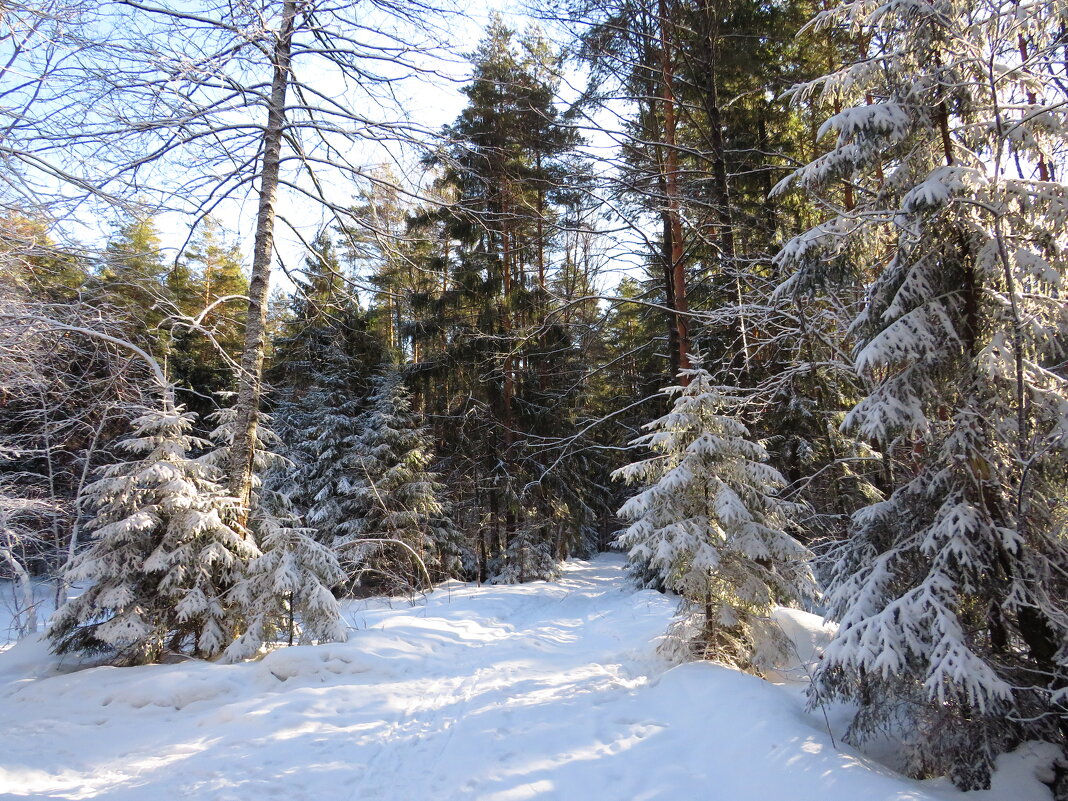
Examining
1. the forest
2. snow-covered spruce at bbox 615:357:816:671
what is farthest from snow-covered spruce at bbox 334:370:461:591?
snow-covered spruce at bbox 615:357:816:671

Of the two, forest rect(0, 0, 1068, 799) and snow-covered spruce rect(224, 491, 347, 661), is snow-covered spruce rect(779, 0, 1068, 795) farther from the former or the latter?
snow-covered spruce rect(224, 491, 347, 661)

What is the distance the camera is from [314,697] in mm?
4941

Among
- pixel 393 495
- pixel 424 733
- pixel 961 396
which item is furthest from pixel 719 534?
pixel 393 495

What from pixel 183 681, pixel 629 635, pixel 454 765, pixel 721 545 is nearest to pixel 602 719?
pixel 454 765

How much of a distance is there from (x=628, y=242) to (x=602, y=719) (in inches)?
246

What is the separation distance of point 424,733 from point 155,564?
3.40m

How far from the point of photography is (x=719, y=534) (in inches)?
211

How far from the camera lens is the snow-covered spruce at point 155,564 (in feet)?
17.8

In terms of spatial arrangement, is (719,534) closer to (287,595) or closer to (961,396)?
(961,396)

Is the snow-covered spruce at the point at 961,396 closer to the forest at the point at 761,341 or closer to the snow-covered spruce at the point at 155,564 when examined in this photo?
the forest at the point at 761,341

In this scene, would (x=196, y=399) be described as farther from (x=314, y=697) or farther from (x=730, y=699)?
(x=730, y=699)

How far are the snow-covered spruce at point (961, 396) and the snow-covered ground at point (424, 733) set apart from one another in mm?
534

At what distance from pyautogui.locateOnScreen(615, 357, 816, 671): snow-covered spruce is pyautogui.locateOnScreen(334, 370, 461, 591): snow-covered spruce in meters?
9.15

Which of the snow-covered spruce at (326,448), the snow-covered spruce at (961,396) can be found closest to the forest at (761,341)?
the snow-covered spruce at (961,396)
